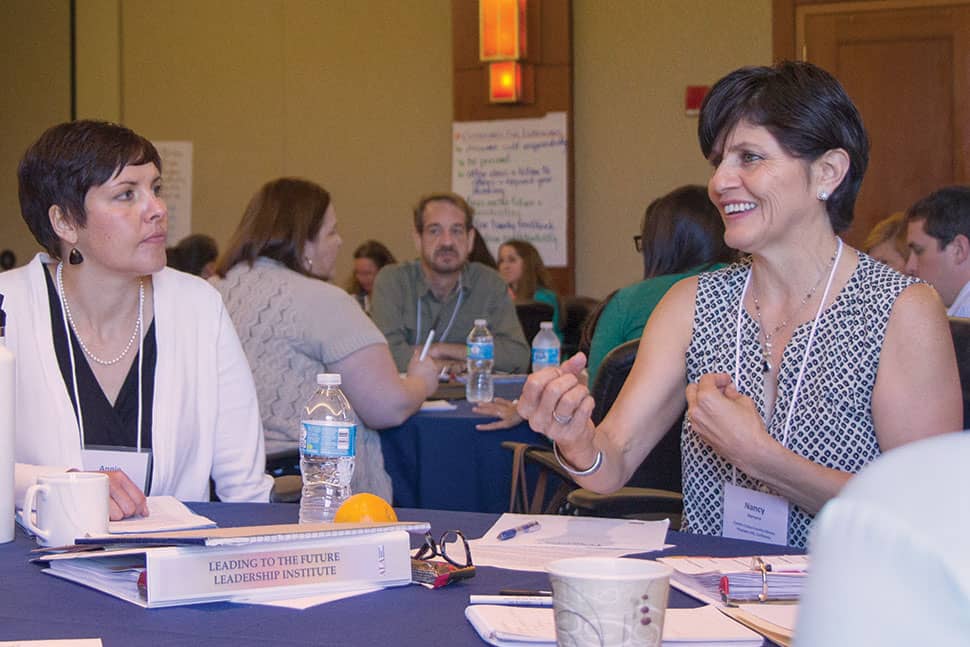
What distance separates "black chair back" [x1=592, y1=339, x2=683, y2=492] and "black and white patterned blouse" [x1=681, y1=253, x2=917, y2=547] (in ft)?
1.82

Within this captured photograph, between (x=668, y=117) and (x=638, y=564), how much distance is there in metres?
7.02

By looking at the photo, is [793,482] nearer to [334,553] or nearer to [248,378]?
[334,553]

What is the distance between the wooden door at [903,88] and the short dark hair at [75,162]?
5466 mm

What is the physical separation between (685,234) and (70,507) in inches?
97.5

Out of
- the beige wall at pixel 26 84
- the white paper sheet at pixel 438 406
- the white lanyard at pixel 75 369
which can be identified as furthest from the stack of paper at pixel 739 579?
the beige wall at pixel 26 84

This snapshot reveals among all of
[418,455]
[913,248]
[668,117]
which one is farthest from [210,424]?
[668,117]

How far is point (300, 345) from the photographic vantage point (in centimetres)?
365

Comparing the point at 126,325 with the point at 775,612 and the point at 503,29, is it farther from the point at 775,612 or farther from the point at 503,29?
the point at 503,29

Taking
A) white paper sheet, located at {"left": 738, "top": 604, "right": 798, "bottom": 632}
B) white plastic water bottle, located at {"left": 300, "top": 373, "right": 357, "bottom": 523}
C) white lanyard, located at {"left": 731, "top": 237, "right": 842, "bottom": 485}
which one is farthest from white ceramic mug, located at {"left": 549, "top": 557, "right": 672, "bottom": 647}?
white lanyard, located at {"left": 731, "top": 237, "right": 842, "bottom": 485}

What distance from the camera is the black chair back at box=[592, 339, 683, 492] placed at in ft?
9.34

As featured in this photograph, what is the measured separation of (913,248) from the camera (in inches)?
181

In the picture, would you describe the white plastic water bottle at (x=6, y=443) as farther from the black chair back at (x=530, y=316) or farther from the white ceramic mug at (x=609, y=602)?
the black chair back at (x=530, y=316)

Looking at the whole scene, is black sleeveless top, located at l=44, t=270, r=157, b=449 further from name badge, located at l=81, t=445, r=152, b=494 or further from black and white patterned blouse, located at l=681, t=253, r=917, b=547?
black and white patterned blouse, located at l=681, t=253, r=917, b=547

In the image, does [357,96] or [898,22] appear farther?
[357,96]
